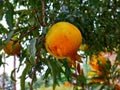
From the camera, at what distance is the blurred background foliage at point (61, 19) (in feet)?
Answer: 3.44

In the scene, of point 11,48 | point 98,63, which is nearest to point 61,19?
point 11,48

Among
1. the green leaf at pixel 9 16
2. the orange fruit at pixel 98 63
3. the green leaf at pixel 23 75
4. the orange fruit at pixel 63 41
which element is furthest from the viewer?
the orange fruit at pixel 98 63

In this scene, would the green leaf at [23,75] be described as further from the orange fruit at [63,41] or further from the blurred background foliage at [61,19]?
the orange fruit at [63,41]

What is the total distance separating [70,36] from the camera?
2.58 ft

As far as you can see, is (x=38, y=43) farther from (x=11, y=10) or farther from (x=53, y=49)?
(x=11, y=10)

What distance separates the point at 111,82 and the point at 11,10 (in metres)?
1.51

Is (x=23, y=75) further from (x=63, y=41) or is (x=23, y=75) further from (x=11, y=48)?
(x=63, y=41)

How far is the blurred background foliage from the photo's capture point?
3.44ft

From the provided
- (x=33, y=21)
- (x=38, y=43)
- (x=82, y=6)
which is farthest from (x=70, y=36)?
(x=82, y=6)

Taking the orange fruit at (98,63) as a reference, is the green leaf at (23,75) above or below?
above

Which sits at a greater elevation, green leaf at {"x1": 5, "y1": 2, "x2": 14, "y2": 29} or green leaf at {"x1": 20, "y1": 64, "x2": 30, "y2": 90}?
green leaf at {"x1": 5, "y1": 2, "x2": 14, "y2": 29}

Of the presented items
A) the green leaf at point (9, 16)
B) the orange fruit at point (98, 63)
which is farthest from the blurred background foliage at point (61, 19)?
the orange fruit at point (98, 63)

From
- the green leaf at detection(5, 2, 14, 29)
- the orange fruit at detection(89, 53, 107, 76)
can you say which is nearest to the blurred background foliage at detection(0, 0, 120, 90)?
the green leaf at detection(5, 2, 14, 29)

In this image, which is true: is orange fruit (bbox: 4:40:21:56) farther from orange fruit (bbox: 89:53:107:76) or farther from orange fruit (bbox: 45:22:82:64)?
orange fruit (bbox: 89:53:107:76)
